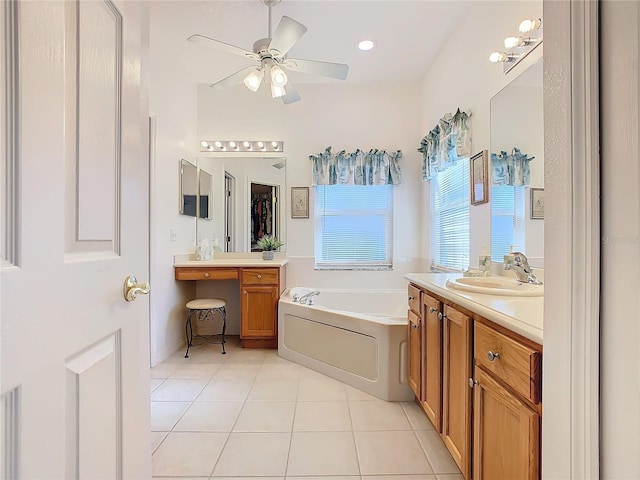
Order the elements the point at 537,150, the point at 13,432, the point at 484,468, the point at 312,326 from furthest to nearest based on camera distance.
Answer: the point at 312,326 → the point at 537,150 → the point at 484,468 → the point at 13,432

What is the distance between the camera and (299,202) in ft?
12.9

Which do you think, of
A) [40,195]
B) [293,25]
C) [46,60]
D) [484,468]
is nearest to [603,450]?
[484,468]

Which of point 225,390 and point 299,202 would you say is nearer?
point 225,390

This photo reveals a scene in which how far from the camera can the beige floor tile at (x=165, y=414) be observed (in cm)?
198

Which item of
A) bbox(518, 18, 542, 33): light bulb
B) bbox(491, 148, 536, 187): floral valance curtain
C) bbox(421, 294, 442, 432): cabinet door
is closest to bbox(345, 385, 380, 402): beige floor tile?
bbox(421, 294, 442, 432): cabinet door

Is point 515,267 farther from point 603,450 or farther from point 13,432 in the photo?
point 13,432

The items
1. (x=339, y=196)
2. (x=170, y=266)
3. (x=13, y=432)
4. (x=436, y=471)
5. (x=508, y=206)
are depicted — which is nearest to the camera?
(x=13, y=432)

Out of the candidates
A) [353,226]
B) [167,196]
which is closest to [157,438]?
[167,196]

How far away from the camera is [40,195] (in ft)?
1.92

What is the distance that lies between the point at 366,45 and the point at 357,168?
1.23m

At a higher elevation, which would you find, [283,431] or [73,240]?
[73,240]

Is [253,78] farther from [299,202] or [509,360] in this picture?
[509,360]

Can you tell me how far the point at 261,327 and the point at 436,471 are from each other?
2.09 meters

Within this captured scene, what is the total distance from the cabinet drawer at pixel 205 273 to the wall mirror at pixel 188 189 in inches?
24.1
